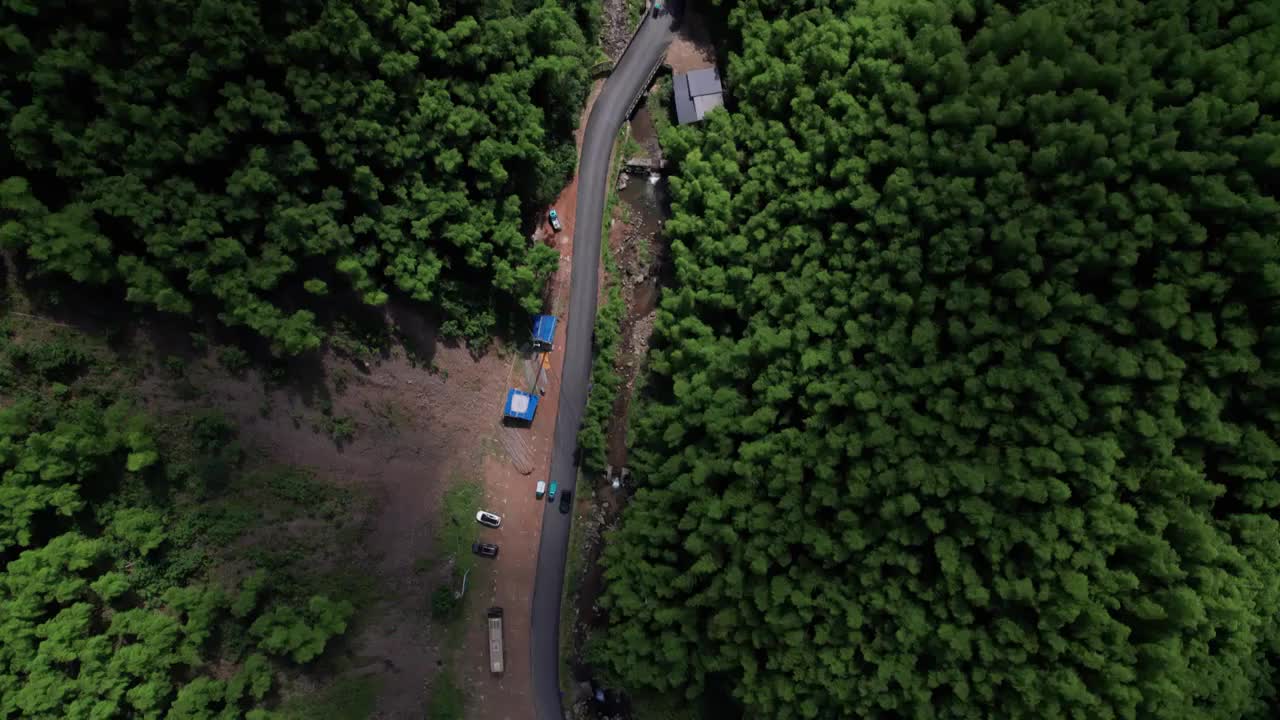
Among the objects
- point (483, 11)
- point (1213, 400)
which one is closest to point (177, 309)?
point (483, 11)

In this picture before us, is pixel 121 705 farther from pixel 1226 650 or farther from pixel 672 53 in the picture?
pixel 1226 650

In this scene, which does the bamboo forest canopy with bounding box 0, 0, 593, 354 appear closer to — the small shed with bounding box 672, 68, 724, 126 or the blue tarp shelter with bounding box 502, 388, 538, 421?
the blue tarp shelter with bounding box 502, 388, 538, 421

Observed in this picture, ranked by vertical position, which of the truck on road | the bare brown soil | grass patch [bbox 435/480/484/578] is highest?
the bare brown soil

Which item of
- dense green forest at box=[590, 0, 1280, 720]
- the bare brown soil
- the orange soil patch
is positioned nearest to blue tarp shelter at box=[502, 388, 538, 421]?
the orange soil patch

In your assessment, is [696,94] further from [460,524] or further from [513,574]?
[513,574]

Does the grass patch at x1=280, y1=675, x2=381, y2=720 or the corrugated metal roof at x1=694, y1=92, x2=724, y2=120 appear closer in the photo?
the grass patch at x1=280, y1=675, x2=381, y2=720

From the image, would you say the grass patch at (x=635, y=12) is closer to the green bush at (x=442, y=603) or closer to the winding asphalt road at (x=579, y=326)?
the winding asphalt road at (x=579, y=326)

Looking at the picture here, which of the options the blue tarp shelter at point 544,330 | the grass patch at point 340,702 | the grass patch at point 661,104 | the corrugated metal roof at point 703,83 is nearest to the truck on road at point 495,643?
Result: the grass patch at point 340,702
